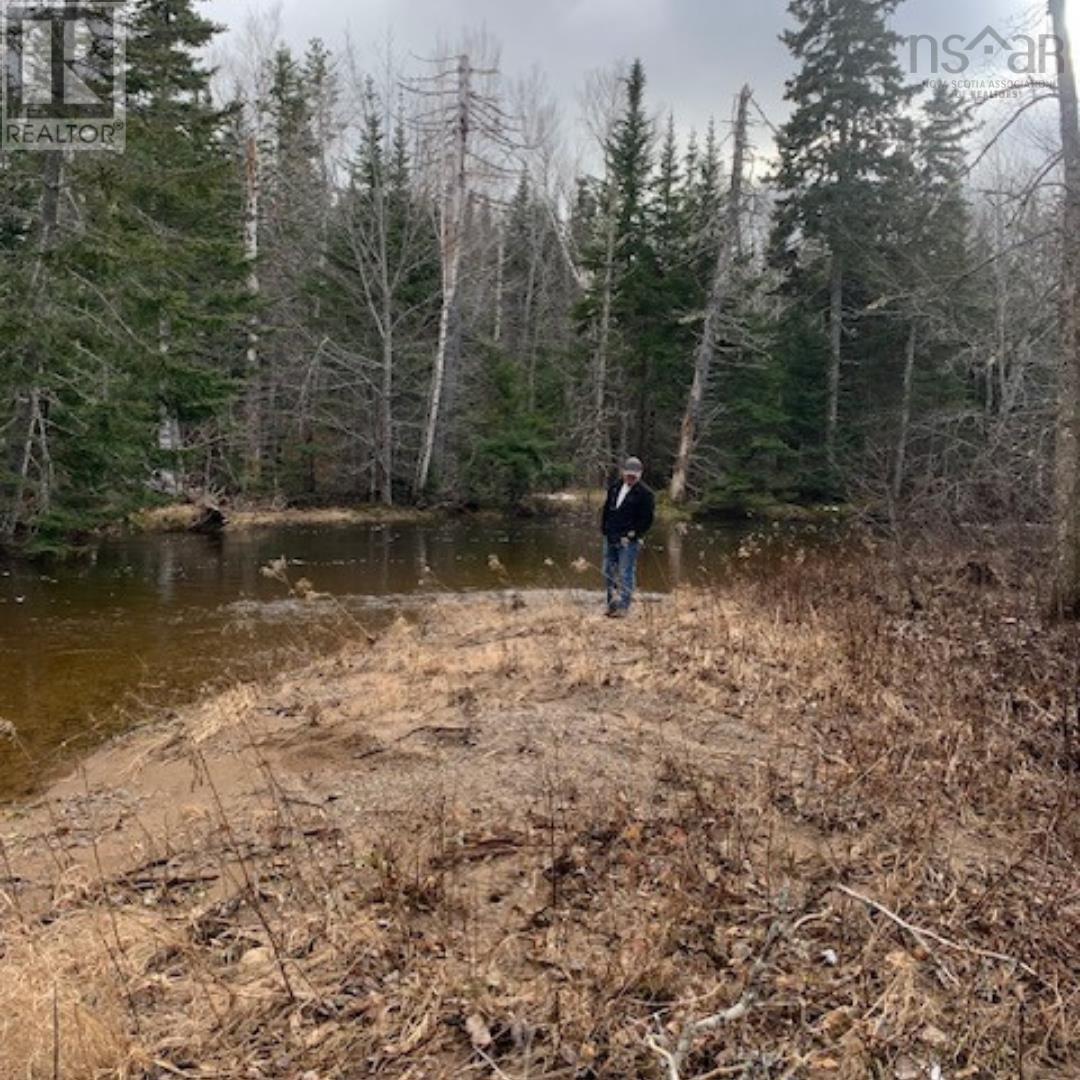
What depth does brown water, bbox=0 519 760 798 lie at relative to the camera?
25.2 ft

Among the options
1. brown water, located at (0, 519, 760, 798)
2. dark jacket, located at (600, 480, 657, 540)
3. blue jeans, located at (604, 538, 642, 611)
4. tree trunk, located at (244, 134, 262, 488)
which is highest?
tree trunk, located at (244, 134, 262, 488)

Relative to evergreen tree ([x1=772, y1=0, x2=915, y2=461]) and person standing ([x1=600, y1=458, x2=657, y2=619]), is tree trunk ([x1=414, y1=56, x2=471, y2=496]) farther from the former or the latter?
person standing ([x1=600, y1=458, x2=657, y2=619])

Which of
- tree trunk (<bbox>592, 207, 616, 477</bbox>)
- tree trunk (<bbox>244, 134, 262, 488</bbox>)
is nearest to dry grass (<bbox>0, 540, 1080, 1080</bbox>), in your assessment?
tree trunk (<bbox>244, 134, 262, 488</bbox>)

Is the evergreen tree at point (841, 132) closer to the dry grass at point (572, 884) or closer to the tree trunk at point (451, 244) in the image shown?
the tree trunk at point (451, 244)

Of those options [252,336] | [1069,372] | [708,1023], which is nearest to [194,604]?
[708,1023]

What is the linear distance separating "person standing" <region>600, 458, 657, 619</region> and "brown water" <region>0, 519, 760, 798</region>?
3.37m

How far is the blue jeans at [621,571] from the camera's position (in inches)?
408

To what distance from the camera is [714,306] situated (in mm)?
27844

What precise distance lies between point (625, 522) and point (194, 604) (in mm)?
6297

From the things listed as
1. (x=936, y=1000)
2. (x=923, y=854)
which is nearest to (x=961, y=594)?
(x=923, y=854)

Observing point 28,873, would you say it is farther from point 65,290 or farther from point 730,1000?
point 65,290

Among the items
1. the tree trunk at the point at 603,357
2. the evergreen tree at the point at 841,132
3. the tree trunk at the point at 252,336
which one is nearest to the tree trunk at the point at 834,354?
the evergreen tree at the point at 841,132

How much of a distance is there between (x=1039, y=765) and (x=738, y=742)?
1949 millimetres

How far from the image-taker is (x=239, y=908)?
3670 mm
